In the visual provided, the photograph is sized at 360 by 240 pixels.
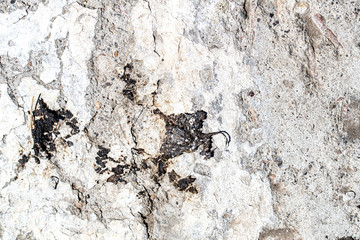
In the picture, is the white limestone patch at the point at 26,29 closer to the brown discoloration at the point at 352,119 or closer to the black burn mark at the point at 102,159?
the black burn mark at the point at 102,159

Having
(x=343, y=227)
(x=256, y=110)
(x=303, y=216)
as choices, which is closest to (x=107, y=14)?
(x=256, y=110)

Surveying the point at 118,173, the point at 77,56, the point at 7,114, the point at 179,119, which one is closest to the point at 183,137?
the point at 179,119

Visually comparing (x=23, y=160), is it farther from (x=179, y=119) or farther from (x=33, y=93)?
Answer: (x=179, y=119)

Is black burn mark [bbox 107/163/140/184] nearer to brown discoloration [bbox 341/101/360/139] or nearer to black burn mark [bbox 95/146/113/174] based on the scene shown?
black burn mark [bbox 95/146/113/174]

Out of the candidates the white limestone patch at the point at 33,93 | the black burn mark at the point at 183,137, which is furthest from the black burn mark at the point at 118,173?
the white limestone patch at the point at 33,93

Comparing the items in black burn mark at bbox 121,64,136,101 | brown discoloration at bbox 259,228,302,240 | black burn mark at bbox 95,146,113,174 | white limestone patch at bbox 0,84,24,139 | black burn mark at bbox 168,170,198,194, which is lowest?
brown discoloration at bbox 259,228,302,240

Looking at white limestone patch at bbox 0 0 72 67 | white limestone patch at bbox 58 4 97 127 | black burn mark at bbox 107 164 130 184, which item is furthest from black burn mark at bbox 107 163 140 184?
white limestone patch at bbox 0 0 72 67

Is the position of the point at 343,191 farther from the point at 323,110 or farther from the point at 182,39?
the point at 182,39
